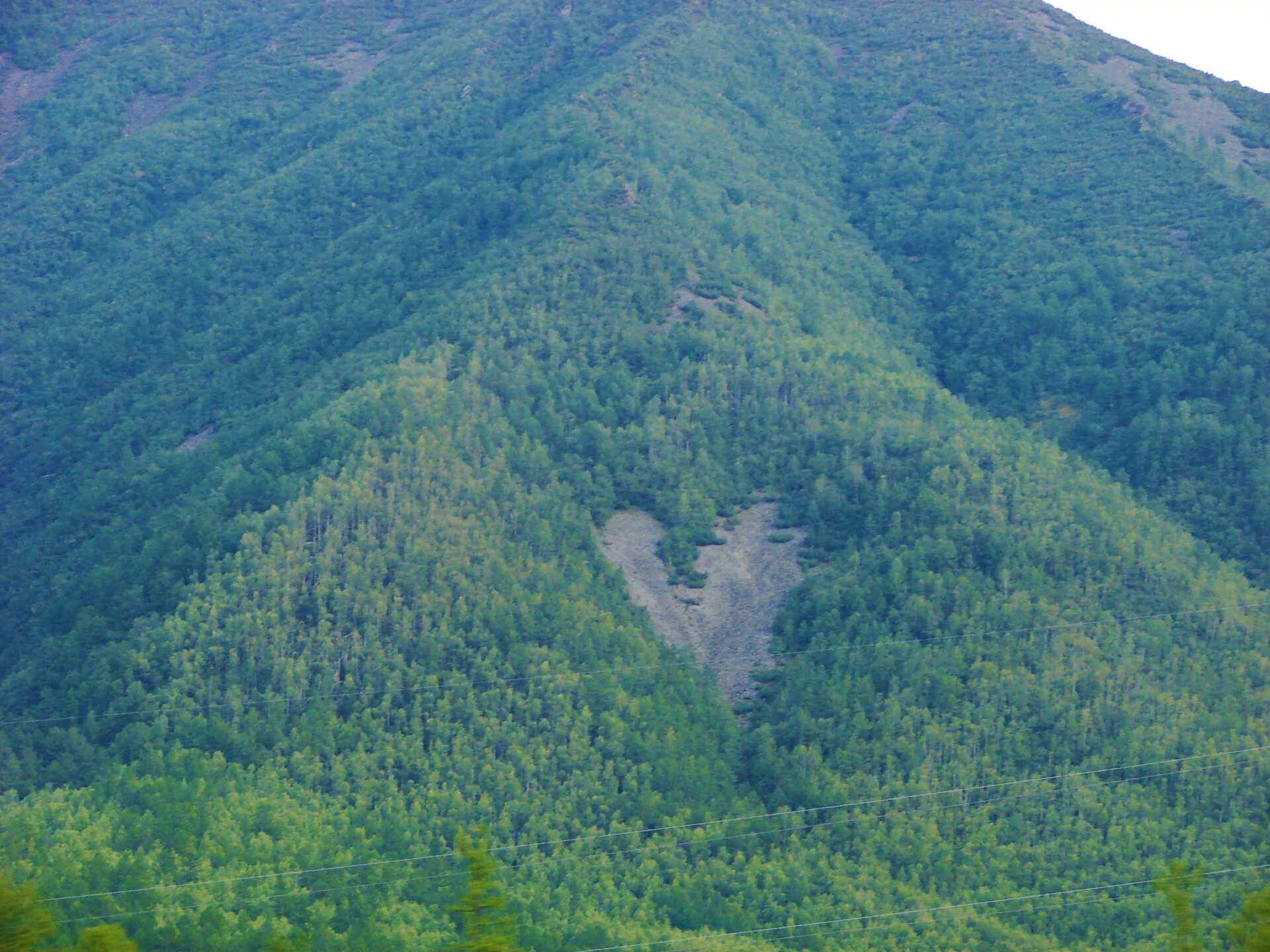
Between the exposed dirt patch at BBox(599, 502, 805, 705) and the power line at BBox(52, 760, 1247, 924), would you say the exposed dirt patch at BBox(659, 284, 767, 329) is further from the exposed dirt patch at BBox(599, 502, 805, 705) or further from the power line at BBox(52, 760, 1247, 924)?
the power line at BBox(52, 760, 1247, 924)

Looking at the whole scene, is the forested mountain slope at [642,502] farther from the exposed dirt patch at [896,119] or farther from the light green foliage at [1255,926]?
the light green foliage at [1255,926]

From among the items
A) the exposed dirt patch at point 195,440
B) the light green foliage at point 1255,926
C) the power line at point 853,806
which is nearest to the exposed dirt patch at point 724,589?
the power line at point 853,806

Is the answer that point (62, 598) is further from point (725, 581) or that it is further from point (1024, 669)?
point (1024, 669)

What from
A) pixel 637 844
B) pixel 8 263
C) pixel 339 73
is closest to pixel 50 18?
pixel 339 73

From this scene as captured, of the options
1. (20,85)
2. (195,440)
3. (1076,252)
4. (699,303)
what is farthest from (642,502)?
(20,85)

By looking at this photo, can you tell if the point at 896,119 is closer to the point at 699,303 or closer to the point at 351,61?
the point at 699,303
